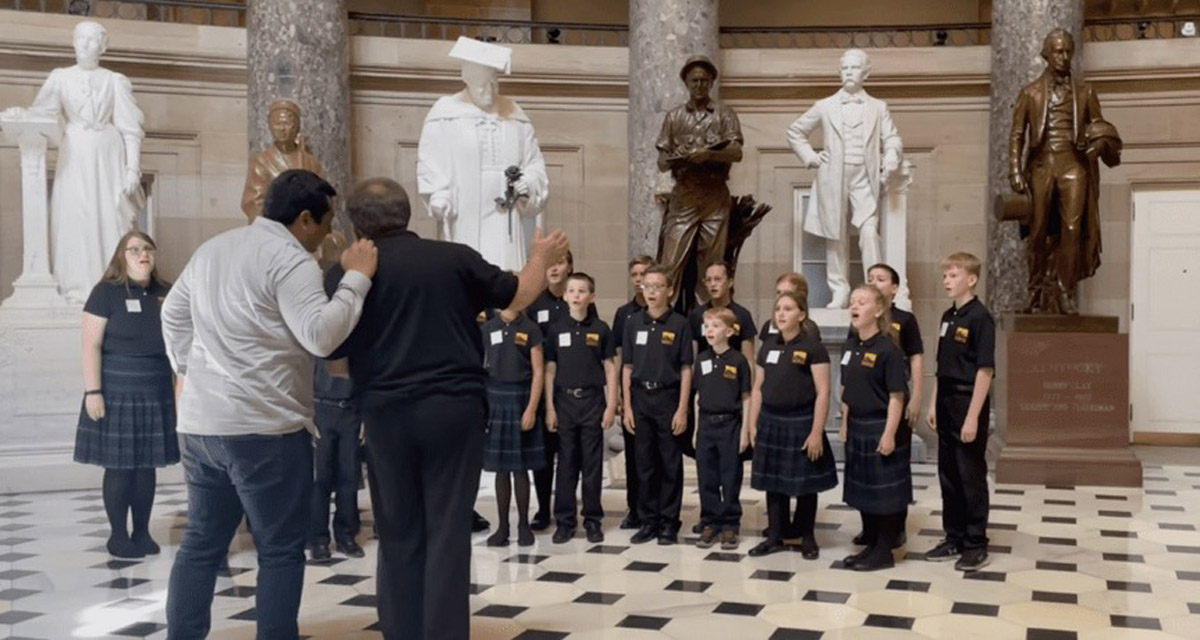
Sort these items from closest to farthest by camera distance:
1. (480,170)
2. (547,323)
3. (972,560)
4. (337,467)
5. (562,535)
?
(972,560), (337,467), (562,535), (547,323), (480,170)

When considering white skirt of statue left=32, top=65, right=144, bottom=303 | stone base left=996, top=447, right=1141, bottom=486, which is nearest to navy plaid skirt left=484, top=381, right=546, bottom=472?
white skirt of statue left=32, top=65, right=144, bottom=303

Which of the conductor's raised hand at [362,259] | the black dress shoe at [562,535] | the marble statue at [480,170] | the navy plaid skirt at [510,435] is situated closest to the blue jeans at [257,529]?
the conductor's raised hand at [362,259]

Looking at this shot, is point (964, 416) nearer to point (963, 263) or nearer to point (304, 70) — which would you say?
point (963, 263)

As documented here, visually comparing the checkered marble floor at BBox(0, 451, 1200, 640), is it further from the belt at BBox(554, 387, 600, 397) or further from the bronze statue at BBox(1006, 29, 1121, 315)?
the bronze statue at BBox(1006, 29, 1121, 315)

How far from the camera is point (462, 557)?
3.81 meters

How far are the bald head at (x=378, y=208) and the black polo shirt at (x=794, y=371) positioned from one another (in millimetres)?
2651

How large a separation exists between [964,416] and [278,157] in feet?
14.8

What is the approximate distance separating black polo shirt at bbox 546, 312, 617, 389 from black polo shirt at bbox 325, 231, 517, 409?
2.63m

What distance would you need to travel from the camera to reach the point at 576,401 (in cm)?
648

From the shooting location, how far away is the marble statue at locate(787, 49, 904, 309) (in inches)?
393

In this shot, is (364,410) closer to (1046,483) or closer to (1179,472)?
(1046,483)

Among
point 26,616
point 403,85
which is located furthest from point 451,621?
point 403,85

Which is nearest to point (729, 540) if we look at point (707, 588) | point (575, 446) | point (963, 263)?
point (707, 588)

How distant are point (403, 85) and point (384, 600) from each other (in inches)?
333
